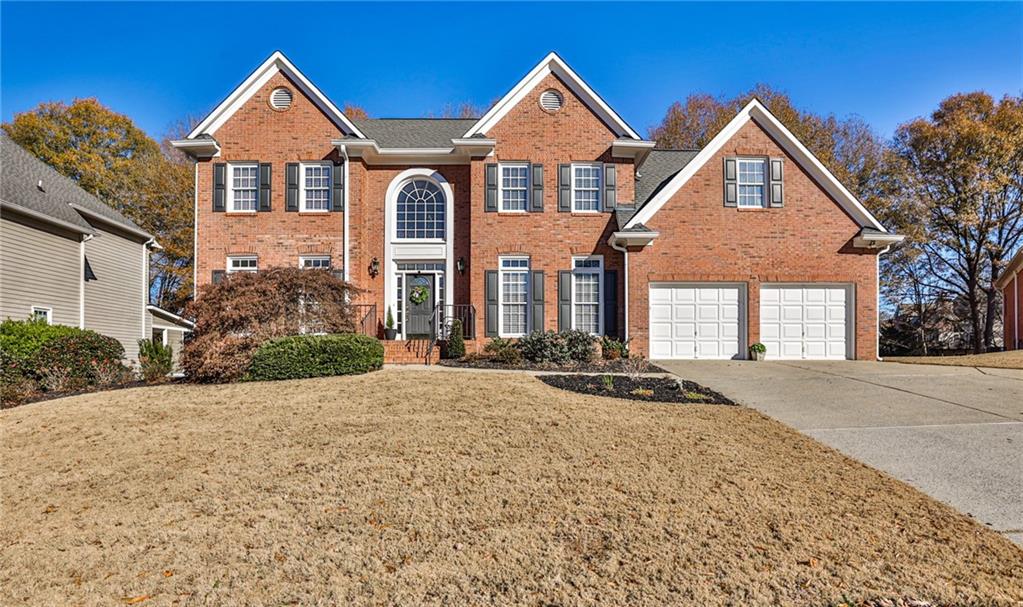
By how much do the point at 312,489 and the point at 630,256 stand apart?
11.6 meters

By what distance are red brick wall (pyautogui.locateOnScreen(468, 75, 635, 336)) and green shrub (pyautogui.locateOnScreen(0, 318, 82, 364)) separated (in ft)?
30.1

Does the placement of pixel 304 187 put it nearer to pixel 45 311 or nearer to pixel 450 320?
pixel 450 320

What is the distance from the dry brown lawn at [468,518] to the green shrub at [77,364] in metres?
3.85

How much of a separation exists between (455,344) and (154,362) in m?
6.49

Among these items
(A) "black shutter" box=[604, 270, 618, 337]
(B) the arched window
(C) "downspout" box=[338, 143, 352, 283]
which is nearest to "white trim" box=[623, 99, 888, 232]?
(A) "black shutter" box=[604, 270, 618, 337]

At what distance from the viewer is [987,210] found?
951 inches

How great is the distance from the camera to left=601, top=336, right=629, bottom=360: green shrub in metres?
14.1

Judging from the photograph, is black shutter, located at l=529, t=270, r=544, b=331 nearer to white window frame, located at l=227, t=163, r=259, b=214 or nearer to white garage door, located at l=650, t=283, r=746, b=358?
white garage door, located at l=650, t=283, r=746, b=358

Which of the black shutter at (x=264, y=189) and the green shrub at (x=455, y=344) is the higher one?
the black shutter at (x=264, y=189)

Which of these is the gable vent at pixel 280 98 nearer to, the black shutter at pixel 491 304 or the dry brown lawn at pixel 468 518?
the black shutter at pixel 491 304

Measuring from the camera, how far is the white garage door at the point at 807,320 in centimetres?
1485

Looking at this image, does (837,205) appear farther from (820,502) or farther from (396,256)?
(820,502)

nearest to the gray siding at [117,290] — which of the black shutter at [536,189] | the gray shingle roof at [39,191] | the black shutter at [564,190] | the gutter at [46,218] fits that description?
the gray shingle roof at [39,191]

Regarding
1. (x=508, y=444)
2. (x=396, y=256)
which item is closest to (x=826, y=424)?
(x=508, y=444)
